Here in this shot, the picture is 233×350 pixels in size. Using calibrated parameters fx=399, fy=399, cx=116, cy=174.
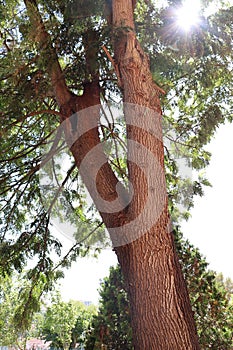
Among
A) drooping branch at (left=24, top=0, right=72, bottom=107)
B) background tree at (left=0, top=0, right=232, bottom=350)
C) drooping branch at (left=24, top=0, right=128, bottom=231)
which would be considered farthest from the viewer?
drooping branch at (left=24, top=0, right=72, bottom=107)

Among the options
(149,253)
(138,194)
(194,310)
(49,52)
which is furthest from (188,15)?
(194,310)

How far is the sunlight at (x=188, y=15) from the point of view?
3.89m

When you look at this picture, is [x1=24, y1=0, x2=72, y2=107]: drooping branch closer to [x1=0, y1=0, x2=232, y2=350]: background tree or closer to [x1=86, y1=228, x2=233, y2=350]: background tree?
[x1=0, y1=0, x2=232, y2=350]: background tree

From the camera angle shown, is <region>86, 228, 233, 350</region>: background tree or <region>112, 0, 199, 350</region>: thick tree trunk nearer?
<region>112, 0, 199, 350</region>: thick tree trunk

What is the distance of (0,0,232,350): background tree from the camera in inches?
108

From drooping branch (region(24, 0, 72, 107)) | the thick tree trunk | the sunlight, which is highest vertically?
the sunlight

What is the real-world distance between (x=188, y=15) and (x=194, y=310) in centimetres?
300

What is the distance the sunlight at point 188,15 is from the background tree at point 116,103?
0.08 m

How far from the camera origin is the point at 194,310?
164 inches

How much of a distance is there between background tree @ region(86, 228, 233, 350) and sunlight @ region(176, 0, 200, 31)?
2.20 m

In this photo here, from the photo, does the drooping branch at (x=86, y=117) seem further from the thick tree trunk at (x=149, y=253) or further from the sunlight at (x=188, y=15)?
the sunlight at (x=188, y=15)

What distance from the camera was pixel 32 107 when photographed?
4145mm

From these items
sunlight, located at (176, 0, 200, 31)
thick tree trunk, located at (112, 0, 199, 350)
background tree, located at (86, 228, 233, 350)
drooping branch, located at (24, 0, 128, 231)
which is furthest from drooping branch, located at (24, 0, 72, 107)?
background tree, located at (86, 228, 233, 350)

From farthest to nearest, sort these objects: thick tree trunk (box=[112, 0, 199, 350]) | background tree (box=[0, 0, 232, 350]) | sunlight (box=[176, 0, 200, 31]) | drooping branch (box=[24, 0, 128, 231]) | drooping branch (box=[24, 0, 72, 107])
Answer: sunlight (box=[176, 0, 200, 31]) → drooping branch (box=[24, 0, 72, 107]) → drooping branch (box=[24, 0, 128, 231]) → background tree (box=[0, 0, 232, 350]) → thick tree trunk (box=[112, 0, 199, 350])
